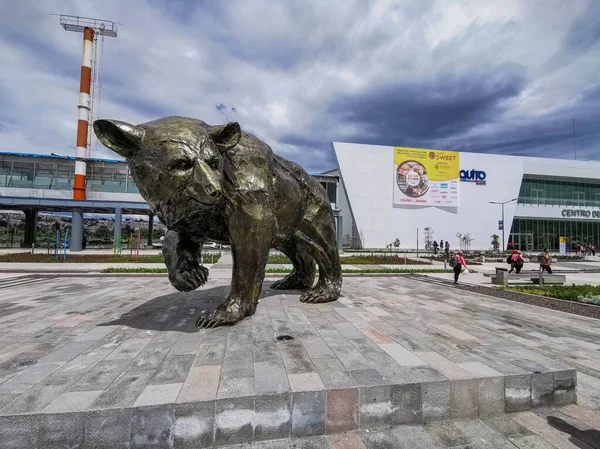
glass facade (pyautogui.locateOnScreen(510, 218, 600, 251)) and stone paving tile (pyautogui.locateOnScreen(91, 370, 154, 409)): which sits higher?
glass facade (pyautogui.locateOnScreen(510, 218, 600, 251))

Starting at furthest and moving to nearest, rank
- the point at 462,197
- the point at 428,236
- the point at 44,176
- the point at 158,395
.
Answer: the point at 462,197 → the point at 428,236 → the point at 44,176 → the point at 158,395

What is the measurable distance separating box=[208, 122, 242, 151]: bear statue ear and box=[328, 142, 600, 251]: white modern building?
34.5 metres

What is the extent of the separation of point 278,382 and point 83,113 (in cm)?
3676

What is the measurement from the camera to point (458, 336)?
13.1ft

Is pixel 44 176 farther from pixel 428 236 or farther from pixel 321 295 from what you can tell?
pixel 428 236

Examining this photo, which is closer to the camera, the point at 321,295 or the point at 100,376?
the point at 100,376

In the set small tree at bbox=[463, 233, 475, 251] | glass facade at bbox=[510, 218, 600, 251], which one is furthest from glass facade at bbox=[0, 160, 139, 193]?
glass facade at bbox=[510, 218, 600, 251]

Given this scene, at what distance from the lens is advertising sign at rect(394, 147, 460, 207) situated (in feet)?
127

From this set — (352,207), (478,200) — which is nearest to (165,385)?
(352,207)

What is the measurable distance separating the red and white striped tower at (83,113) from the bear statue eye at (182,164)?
98.6 feet

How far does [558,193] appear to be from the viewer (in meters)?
44.8

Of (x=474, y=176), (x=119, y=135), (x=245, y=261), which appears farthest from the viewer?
(x=474, y=176)

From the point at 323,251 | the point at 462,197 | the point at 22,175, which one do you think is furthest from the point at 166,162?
the point at 462,197

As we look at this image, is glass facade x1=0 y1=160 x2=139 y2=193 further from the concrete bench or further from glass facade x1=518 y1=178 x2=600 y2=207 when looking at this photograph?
glass facade x1=518 y1=178 x2=600 y2=207
